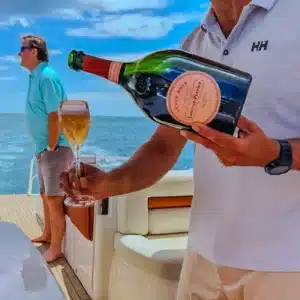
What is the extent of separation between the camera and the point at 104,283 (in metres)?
Result: 2.29

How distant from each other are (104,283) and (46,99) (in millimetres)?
960

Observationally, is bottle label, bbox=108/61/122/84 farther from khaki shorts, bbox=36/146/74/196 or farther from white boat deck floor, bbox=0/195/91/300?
khaki shorts, bbox=36/146/74/196

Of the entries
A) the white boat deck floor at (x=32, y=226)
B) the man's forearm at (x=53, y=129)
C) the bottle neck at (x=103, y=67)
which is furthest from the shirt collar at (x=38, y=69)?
the bottle neck at (x=103, y=67)

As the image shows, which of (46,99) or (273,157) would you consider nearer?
(273,157)

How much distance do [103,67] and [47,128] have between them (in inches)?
80.7

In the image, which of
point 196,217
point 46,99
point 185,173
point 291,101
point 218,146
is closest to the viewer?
point 218,146

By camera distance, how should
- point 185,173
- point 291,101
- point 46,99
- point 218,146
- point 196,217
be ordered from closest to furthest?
point 218,146, point 291,101, point 196,217, point 185,173, point 46,99

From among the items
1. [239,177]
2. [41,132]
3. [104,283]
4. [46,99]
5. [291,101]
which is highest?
[291,101]

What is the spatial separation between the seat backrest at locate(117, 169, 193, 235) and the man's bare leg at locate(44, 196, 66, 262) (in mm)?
846

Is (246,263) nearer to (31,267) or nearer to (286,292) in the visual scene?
(286,292)

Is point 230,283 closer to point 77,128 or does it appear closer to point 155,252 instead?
point 77,128

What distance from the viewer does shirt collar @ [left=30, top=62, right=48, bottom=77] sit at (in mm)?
2861

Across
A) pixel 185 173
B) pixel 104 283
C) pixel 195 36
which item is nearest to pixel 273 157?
pixel 195 36

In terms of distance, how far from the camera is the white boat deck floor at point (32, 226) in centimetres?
254
